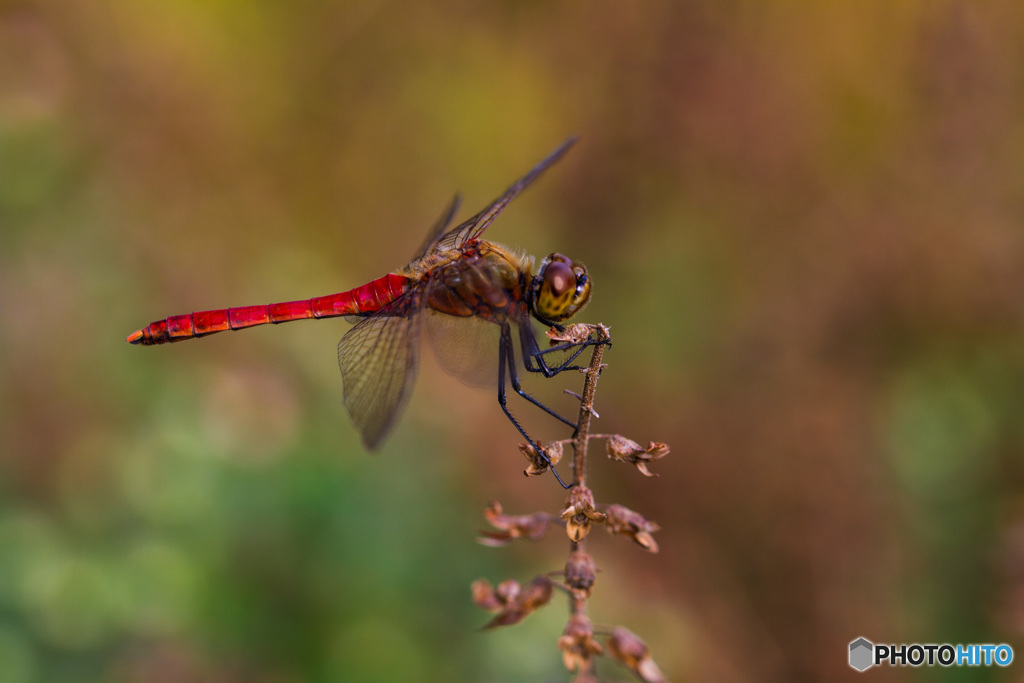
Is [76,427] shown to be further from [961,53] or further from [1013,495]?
[961,53]

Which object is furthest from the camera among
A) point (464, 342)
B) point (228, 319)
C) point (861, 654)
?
point (861, 654)

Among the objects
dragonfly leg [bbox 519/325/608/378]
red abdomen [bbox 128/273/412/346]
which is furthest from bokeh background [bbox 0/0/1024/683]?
dragonfly leg [bbox 519/325/608/378]

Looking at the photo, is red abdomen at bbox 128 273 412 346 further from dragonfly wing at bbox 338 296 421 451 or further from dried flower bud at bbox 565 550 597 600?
dried flower bud at bbox 565 550 597 600

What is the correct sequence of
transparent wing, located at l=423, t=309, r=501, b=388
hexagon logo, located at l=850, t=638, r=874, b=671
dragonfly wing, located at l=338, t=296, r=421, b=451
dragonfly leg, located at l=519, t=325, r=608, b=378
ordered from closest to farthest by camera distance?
dragonfly wing, located at l=338, t=296, r=421, b=451 < dragonfly leg, located at l=519, t=325, r=608, b=378 < transparent wing, located at l=423, t=309, r=501, b=388 < hexagon logo, located at l=850, t=638, r=874, b=671

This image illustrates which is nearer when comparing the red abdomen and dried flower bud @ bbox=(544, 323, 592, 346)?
dried flower bud @ bbox=(544, 323, 592, 346)

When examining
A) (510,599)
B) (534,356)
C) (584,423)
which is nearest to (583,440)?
(584,423)

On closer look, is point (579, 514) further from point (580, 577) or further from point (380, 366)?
point (380, 366)

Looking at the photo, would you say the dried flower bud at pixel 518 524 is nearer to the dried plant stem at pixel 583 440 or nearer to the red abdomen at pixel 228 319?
the dried plant stem at pixel 583 440
